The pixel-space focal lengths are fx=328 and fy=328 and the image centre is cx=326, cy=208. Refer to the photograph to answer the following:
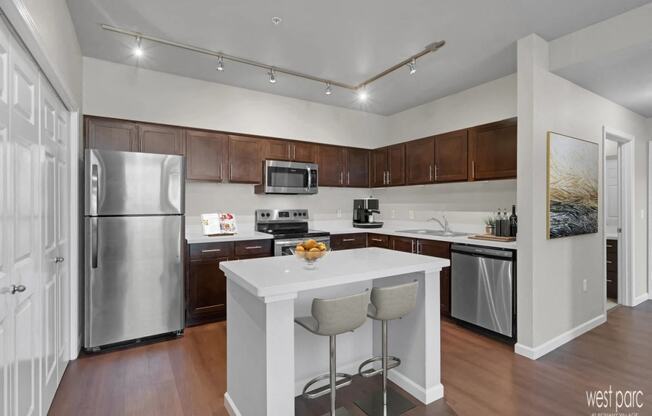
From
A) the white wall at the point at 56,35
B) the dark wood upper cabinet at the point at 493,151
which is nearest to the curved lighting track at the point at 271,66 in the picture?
the white wall at the point at 56,35

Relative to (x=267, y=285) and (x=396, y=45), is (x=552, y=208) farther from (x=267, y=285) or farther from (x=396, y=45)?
(x=267, y=285)

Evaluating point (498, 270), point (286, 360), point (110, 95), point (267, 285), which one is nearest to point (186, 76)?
point (110, 95)

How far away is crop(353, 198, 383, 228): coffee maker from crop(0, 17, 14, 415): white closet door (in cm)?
411

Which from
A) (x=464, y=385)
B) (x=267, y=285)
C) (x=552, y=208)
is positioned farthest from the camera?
(x=552, y=208)

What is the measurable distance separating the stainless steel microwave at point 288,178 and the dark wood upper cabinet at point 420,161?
1.29 meters

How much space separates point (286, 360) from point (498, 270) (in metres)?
2.33

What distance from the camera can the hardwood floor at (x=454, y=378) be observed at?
2.10 metres

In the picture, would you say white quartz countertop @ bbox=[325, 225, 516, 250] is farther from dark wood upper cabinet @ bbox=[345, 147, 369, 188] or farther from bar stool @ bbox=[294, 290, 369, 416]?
bar stool @ bbox=[294, 290, 369, 416]

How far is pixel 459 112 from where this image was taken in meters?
4.23

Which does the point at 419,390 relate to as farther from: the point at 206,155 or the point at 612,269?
the point at 612,269

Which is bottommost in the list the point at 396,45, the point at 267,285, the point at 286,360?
the point at 286,360

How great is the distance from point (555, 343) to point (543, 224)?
43.1 inches

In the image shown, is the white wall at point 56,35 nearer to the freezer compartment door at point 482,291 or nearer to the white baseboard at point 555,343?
the freezer compartment door at point 482,291

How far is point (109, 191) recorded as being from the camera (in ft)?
9.57
